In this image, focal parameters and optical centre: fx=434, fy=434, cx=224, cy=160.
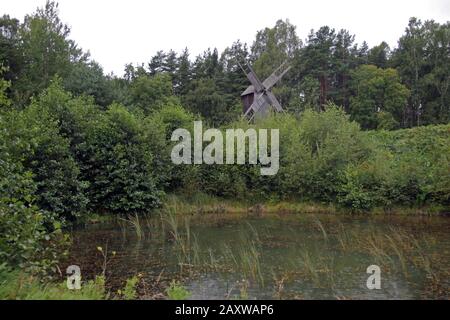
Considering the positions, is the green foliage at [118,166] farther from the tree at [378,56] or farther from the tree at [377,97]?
the tree at [378,56]

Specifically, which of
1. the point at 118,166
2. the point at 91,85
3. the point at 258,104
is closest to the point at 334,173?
the point at 118,166

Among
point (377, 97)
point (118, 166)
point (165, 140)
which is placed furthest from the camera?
point (377, 97)

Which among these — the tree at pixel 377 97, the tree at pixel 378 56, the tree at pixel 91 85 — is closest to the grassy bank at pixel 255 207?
the tree at pixel 91 85

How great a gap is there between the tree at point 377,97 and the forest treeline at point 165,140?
14cm

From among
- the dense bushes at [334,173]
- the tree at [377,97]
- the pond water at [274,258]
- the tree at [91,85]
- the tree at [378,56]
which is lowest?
the pond water at [274,258]

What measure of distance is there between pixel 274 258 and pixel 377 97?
3812cm

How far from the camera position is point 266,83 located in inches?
1394

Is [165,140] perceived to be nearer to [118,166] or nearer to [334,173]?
[118,166]

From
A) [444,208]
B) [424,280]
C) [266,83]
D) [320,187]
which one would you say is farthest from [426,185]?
[266,83]

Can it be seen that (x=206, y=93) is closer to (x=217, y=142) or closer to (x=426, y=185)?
(x=217, y=142)

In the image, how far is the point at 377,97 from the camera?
4594 centimetres

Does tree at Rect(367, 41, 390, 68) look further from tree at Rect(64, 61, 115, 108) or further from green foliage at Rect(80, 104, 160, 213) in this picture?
green foliage at Rect(80, 104, 160, 213)

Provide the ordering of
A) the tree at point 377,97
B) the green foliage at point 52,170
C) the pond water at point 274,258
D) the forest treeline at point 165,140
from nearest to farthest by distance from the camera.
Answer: the pond water at point 274,258
the forest treeline at point 165,140
the green foliage at point 52,170
the tree at point 377,97

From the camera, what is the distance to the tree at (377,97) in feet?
147
